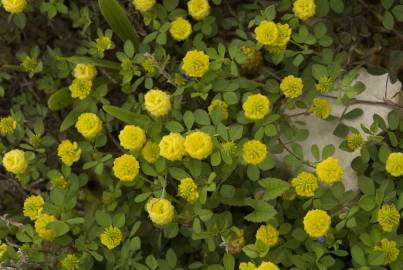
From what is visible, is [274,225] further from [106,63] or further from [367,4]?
[367,4]

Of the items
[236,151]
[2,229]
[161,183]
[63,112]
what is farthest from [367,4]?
[2,229]

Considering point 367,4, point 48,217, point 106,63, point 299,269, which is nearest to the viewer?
point 299,269

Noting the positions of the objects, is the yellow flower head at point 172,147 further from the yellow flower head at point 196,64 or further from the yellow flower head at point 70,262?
the yellow flower head at point 70,262

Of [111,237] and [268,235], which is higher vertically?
[111,237]

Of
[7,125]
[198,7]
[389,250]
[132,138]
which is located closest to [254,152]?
[132,138]

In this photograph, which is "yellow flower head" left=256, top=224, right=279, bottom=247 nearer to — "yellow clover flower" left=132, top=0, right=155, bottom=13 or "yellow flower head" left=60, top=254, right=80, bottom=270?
"yellow flower head" left=60, top=254, right=80, bottom=270

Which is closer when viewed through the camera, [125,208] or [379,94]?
[125,208]

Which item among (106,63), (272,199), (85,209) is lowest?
(85,209)

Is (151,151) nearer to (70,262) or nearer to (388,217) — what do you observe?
(70,262)
